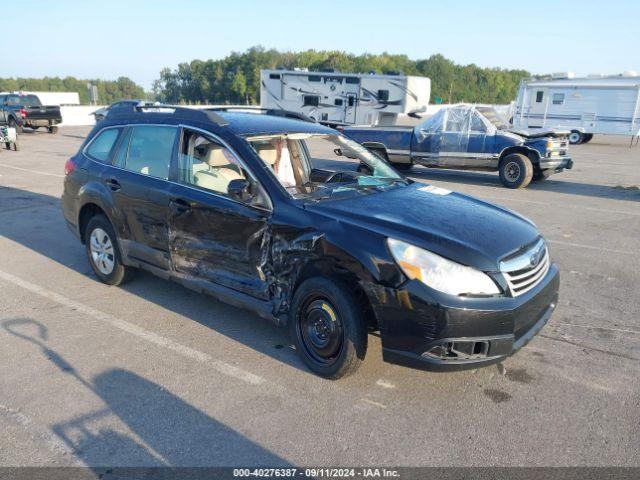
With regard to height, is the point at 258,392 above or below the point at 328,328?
below

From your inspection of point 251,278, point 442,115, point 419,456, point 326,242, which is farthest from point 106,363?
point 442,115

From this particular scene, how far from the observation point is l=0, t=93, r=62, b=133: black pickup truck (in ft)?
77.7

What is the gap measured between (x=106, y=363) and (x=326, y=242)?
191cm

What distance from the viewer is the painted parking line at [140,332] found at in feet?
12.3

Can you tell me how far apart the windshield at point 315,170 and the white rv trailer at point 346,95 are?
813 inches

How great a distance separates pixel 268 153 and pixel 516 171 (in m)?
9.43

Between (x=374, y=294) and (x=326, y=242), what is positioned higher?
(x=326, y=242)

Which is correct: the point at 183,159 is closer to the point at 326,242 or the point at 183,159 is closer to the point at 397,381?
the point at 326,242

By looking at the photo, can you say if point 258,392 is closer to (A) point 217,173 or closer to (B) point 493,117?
(A) point 217,173

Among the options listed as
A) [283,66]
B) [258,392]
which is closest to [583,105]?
[258,392]

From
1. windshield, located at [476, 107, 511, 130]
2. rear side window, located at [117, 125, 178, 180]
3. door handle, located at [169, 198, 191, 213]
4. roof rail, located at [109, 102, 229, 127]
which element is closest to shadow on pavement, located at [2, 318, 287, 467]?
door handle, located at [169, 198, 191, 213]

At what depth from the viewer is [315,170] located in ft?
17.4

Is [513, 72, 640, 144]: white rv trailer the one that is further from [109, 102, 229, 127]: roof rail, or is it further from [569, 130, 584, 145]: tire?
[109, 102, 229, 127]: roof rail

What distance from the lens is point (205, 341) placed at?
4.25 meters
